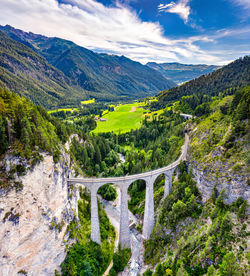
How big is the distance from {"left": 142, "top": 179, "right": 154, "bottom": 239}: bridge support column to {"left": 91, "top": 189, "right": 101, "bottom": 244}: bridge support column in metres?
13.4

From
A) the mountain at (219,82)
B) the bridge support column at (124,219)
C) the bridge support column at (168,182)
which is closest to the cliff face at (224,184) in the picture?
the bridge support column at (168,182)

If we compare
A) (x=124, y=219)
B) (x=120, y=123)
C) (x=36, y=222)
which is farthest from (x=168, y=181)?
(x=120, y=123)

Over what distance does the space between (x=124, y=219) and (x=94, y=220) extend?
7.72 metres

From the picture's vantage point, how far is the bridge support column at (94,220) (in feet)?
123

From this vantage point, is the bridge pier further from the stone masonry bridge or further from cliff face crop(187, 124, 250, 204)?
cliff face crop(187, 124, 250, 204)

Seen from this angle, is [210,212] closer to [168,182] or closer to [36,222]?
[168,182]

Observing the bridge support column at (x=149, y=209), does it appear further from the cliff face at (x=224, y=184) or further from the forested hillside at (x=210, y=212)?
the cliff face at (x=224, y=184)

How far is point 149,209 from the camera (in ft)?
141

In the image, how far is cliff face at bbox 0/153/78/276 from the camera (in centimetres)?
2712

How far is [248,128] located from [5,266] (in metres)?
57.5

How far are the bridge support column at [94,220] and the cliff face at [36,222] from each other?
239 inches

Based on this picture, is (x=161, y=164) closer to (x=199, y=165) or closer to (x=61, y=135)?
(x=199, y=165)

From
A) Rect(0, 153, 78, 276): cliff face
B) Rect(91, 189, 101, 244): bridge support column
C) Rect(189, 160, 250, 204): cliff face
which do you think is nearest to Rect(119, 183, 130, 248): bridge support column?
Rect(91, 189, 101, 244): bridge support column

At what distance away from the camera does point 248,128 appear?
37719 millimetres
